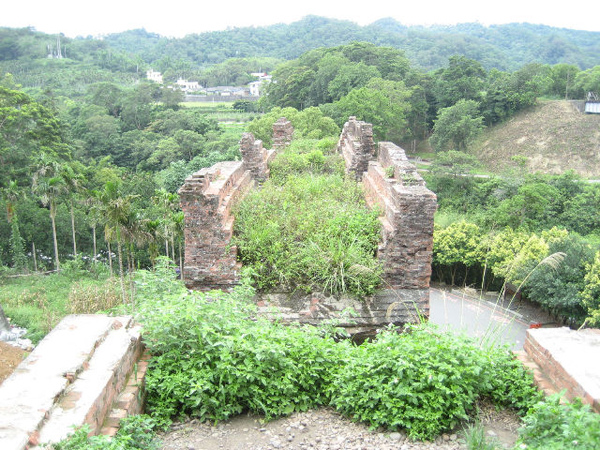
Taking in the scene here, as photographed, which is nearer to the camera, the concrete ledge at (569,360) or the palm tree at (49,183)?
the concrete ledge at (569,360)

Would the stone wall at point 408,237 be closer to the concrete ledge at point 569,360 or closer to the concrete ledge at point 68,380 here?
the concrete ledge at point 569,360

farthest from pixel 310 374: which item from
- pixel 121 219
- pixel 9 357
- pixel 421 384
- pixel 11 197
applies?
pixel 11 197

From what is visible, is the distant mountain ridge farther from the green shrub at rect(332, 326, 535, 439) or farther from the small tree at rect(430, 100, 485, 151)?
the green shrub at rect(332, 326, 535, 439)

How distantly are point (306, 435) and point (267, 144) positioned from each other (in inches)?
1072

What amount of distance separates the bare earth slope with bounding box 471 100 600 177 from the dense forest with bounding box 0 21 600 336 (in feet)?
4.86

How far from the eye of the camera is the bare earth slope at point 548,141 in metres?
42.1

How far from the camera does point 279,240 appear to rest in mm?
6184

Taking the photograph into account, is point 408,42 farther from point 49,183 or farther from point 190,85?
point 49,183

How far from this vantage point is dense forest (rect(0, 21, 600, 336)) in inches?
804

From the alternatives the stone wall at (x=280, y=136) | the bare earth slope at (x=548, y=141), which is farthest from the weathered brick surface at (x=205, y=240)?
the bare earth slope at (x=548, y=141)

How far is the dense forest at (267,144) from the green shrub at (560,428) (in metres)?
3.64

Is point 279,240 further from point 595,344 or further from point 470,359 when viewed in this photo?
point 595,344

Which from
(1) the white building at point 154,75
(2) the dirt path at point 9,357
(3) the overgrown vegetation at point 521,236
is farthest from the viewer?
(1) the white building at point 154,75

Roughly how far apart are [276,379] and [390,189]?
3.21m
